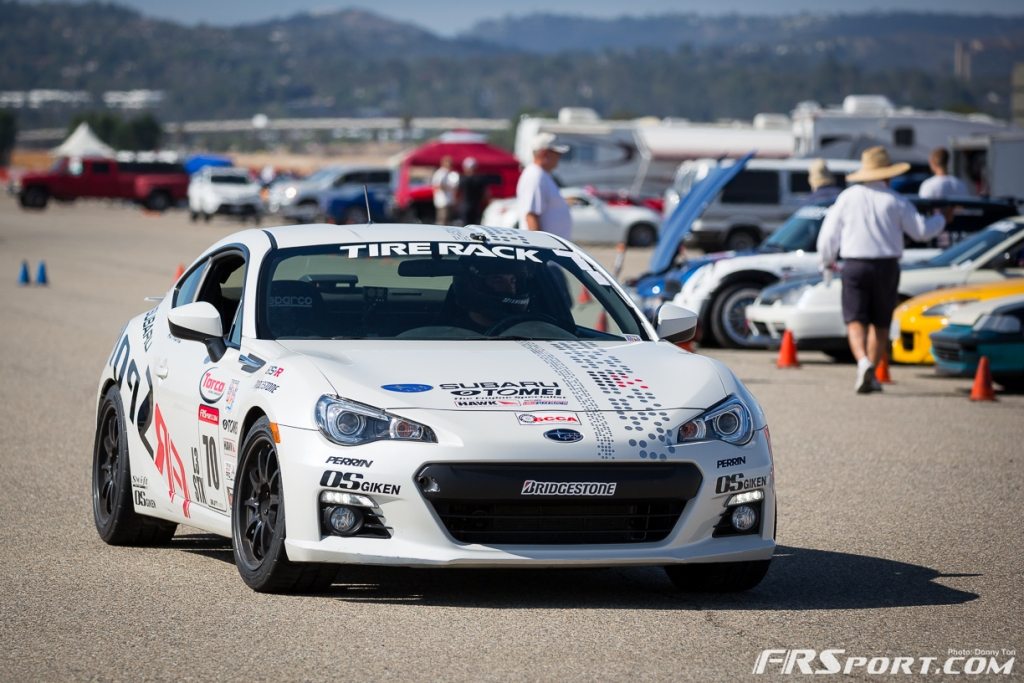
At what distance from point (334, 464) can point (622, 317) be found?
1.86 meters

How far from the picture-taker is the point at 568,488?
6.14 meters

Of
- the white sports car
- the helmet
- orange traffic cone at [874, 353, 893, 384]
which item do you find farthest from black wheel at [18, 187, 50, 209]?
the helmet

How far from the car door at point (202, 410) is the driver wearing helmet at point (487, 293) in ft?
3.03

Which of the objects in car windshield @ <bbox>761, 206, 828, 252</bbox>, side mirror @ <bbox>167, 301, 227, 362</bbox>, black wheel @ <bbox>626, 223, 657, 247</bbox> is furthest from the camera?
black wheel @ <bbox>626, 223, 657, 247</bbox>

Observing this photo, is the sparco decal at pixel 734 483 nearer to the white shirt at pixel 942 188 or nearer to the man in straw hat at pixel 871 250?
the man in straw hat at pixel 871 250

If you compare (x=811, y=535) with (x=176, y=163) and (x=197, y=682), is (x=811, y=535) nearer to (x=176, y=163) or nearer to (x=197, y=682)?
(x=197, y=682)

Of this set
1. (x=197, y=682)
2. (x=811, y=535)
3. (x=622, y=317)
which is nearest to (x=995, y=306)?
(x=811, y=535)

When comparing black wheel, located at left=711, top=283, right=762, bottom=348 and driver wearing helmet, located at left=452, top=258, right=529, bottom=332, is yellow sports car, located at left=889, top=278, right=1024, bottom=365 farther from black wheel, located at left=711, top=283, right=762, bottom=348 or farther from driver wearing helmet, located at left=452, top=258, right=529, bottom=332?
driver wearing helmet, located at left=452, top=258, right=529, bottom=332

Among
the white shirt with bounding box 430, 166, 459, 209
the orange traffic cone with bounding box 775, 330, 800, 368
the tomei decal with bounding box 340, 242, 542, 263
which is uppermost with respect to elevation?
the tomei decal with bounding box 340, 242, 542, 263

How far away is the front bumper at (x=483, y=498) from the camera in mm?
6074

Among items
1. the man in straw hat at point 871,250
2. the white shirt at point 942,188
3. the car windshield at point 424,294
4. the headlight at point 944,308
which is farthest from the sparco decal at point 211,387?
the white shirt at point 942,188

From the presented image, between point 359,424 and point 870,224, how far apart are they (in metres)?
8.64

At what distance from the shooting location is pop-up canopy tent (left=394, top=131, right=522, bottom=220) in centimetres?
5012
